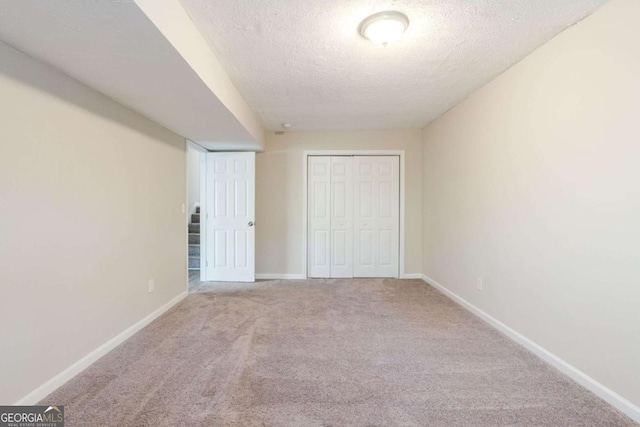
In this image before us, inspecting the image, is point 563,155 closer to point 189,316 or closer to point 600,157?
point 600,157

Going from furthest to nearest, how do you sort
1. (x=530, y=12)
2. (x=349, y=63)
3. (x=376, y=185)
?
(x=376, y=185)
(x=349, y=63)
(x=530, y=12)

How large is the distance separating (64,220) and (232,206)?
242 cm

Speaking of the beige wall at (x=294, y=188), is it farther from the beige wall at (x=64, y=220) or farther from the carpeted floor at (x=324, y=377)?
the beige wall at (x=64, y=220)

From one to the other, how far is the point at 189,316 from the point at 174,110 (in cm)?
203

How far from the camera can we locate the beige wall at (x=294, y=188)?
4531 millimetres

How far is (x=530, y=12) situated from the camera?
1.76 metres

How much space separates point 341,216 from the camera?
460 cm

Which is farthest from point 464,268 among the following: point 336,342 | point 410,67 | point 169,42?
point 169,42

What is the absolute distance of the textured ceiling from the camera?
1714 millimetres

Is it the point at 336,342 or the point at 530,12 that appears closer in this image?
the point at 530,12

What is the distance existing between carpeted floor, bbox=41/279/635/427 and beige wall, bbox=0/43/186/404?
0.29 metres

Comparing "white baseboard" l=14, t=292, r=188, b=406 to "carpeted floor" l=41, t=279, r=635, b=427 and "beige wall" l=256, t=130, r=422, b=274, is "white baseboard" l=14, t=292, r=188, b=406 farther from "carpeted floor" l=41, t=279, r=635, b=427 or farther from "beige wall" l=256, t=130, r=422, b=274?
"beige wall" l=256, t=130, r=422, b=274

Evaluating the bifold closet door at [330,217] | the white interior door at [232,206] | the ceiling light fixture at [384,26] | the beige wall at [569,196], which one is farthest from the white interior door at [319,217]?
the ceiling light fixture at [384,26]

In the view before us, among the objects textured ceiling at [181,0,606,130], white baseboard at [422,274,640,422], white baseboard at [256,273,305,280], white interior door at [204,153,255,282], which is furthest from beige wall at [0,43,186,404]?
white baseboard at [422,274,640,422]
